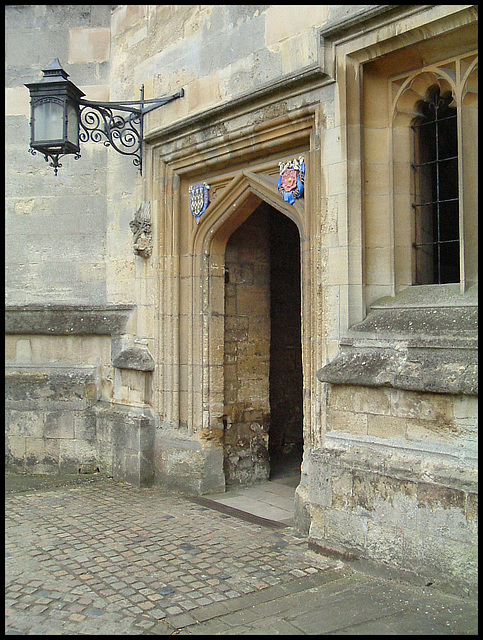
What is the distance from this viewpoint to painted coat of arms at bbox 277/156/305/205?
5469mm

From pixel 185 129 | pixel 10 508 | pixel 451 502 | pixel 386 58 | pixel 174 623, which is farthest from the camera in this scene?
pixel 185 129

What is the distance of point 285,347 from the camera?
8.44 meters

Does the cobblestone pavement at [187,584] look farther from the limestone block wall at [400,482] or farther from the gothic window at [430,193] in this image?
the gothic window at [430,193]

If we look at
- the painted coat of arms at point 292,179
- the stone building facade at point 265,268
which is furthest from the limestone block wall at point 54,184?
the painted coat of arms at point 292,179

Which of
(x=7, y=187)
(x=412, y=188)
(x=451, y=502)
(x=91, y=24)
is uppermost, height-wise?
(x=91, y=24)

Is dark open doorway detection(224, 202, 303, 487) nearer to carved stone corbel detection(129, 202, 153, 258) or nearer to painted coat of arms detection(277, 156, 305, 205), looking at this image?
carved stone corbel detection(129, 202, 153, 258)

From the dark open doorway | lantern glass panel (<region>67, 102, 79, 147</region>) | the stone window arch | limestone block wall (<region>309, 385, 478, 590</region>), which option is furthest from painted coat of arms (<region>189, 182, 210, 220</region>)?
limestone block wall (<region>309, 385, 478, 590</region>)

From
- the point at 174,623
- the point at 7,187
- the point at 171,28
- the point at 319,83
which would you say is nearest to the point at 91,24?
the point at 171,28

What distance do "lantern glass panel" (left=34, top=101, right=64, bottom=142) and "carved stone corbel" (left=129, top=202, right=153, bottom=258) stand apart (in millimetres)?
1450

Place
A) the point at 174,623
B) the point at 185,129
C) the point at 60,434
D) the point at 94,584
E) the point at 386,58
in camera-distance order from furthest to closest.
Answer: the point at 60,434
the point at 185,129
the point at 386,58
the point at 94,584
the point at 174,623

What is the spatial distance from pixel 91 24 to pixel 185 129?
2.55 meters

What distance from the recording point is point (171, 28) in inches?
265

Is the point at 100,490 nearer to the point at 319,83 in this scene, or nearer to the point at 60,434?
the point at 60,434

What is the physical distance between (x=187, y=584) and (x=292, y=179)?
3378 mm
